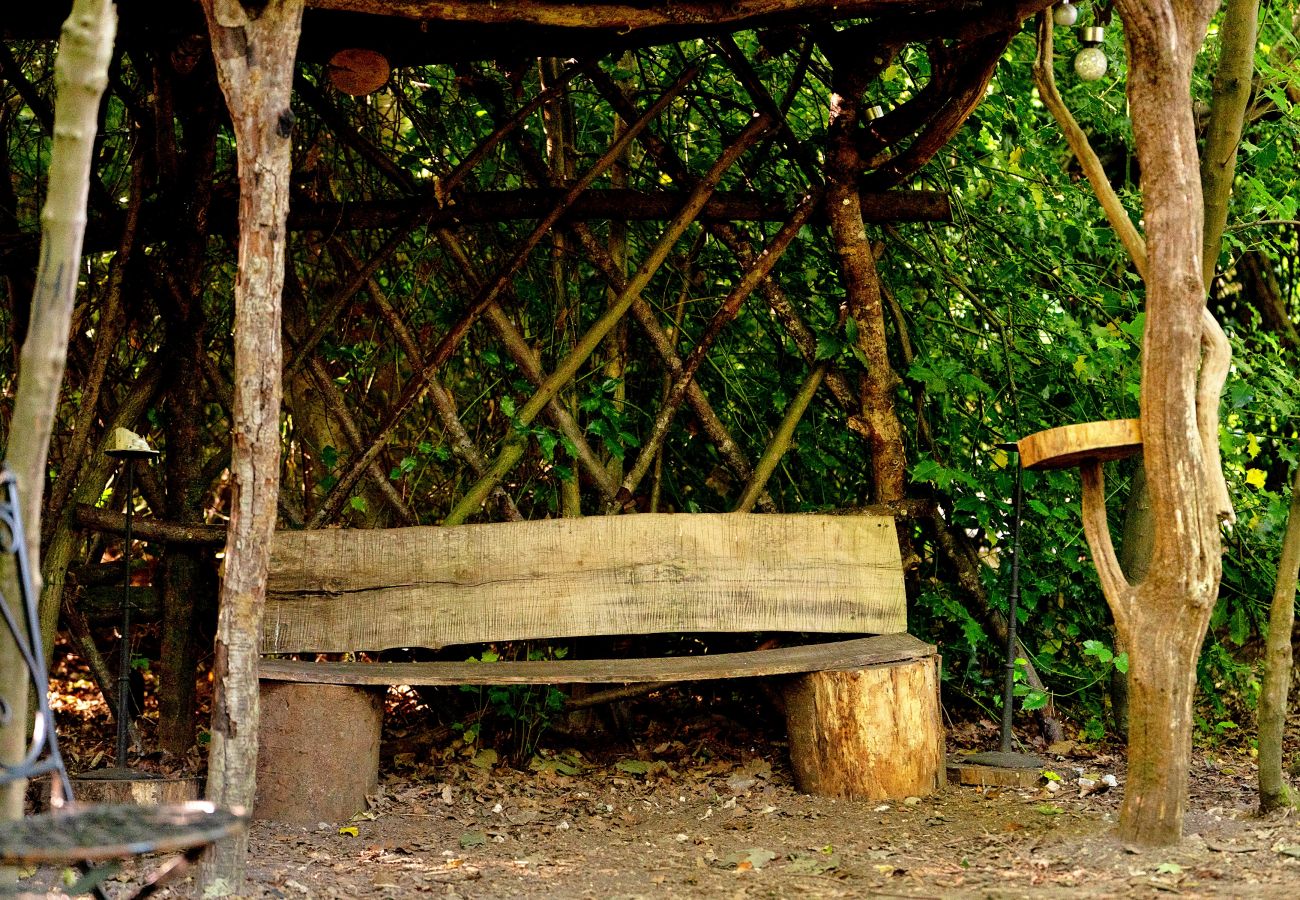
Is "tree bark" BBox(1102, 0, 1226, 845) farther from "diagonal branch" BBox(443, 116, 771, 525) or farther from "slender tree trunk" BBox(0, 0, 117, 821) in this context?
"slender tree trunk" BBox(0, 0, 117, 821)

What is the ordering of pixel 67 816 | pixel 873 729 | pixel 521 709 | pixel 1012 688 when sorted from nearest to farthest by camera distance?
pixel 67 816 → pixel 873 729 → pixel 1012 688 → pixel 521 709

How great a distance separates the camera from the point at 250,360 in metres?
3.10

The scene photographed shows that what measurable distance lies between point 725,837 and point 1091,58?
8.74ft

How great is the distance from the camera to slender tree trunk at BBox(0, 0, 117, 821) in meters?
2.31

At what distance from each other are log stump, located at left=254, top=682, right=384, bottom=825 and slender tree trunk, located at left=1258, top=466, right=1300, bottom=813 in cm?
281

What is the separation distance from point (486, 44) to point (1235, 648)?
4.60 m

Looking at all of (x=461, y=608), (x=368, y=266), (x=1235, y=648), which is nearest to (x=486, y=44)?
(x=368, y=266)

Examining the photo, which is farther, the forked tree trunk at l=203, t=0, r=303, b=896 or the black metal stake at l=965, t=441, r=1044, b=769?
the black metal stake at l=965, t=441, r=1044, b=769

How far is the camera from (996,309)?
525 cm

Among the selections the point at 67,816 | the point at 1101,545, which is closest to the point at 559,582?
the point at 1101,545

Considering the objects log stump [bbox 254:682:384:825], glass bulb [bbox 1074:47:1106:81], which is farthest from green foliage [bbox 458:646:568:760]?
glass bulb [bbox 1074:47:1106:81]

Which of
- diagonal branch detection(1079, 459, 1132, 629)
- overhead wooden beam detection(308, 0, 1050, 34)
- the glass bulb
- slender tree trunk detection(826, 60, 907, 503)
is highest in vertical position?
overhead wooden beam detection(308, 0, 1050, 34)

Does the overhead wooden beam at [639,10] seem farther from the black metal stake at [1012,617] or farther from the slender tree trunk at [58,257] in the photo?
the black metal stake at [1012,617]

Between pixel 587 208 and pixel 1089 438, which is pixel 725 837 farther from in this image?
pixel 587 208
